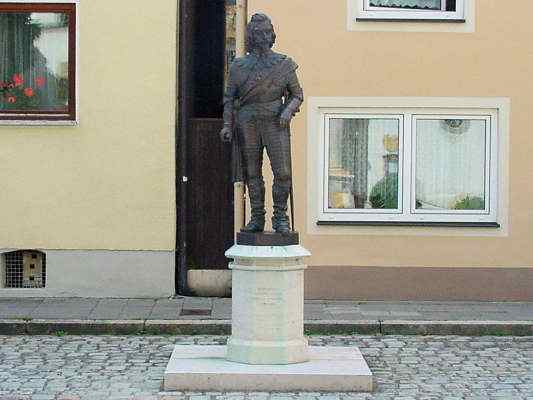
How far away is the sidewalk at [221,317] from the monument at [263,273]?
1.91 m

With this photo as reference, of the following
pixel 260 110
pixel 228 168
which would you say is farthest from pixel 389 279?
pixel 260 110

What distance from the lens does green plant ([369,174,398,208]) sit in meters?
13.8

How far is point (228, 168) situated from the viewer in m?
14.0

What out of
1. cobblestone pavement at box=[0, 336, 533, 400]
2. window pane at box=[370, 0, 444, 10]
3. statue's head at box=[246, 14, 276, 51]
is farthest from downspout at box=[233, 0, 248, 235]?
statue's head at box=[246, 14, 276, 51]


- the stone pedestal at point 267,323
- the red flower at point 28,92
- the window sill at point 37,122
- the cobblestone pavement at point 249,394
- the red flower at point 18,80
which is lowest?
the cobblestone pavement at point 249,394

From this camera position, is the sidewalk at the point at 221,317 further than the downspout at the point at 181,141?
No

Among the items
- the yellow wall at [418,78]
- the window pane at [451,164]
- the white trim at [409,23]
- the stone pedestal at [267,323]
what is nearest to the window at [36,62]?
the yellow wall at [418,78]

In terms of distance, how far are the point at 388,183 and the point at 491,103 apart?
154cm

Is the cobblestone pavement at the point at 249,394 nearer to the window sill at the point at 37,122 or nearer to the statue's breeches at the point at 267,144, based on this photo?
the statue's breeches at the point at 267,144

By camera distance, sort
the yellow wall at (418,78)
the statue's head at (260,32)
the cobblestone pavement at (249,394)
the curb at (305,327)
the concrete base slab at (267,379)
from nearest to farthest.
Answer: the cobblestone pavement at (249,394) → the concrete base slab at (267,379) → the statue's head at (260,32) → the curb at (305,327) → the yellow wall at (418,78)

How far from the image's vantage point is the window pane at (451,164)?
545 inches

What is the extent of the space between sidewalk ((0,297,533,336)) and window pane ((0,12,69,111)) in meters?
2.39

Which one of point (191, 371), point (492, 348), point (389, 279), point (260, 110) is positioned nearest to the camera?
point (191, 371)

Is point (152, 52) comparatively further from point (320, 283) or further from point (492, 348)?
point (492, 348)
